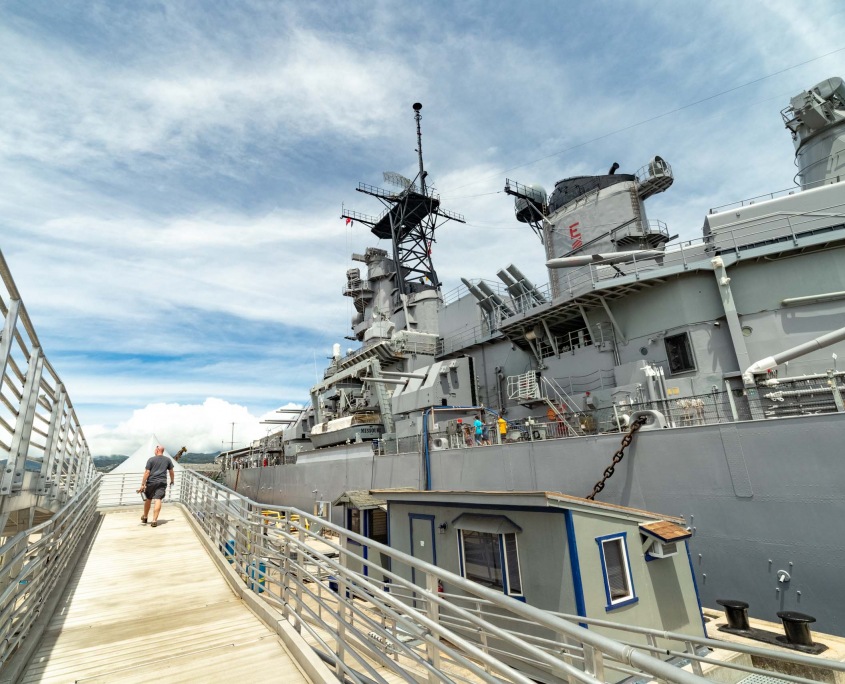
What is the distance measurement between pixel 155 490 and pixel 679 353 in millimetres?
13753

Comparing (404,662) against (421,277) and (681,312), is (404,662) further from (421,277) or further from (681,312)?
(421,277)

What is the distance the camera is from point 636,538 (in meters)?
6.82

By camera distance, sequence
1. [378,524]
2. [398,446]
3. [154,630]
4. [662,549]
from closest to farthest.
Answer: [154,630] < [662,549] < [378,524] < [398,446]

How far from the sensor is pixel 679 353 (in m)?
13.2

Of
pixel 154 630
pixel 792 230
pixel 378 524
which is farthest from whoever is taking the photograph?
pixel 792 230

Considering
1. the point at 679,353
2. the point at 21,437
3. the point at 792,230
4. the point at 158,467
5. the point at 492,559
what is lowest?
the point at 492,559

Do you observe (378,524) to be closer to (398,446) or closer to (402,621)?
(398,446)

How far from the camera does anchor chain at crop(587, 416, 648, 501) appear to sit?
32.1ft

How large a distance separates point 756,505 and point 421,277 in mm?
28252

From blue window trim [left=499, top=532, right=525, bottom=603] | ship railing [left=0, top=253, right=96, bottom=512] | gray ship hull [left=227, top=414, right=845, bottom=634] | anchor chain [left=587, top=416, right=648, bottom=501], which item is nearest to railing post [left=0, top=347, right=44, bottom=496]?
ship railing [left=0, top=253, right=96, bottom=512]

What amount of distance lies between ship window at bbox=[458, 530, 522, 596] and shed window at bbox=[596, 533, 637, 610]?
47.3 inches

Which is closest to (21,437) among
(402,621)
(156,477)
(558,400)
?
(402,621)

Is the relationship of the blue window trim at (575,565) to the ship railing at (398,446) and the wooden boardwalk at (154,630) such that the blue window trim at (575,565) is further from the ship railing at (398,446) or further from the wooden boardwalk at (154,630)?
the ship railing at (398,446)

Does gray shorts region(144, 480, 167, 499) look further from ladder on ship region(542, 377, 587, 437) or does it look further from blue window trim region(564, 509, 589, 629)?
ladder on ship region(542, 377, 587, 437)
